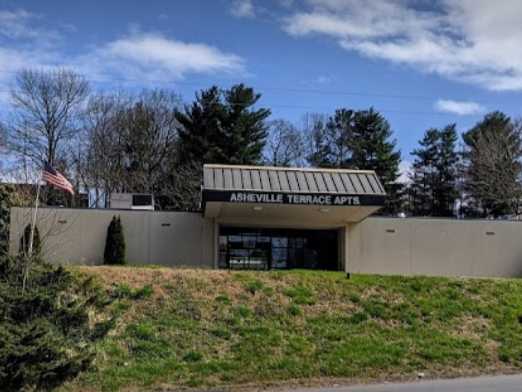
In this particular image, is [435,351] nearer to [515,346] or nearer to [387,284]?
[515,346]

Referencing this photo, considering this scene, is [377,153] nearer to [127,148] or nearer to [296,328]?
[127,148]

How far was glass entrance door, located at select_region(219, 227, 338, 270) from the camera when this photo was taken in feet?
91.7

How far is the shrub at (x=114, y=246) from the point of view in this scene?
24281mm

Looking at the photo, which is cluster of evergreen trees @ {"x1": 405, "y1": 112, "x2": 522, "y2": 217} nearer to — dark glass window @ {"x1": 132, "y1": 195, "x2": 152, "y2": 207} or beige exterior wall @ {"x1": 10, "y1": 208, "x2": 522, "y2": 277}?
beige exterior wall @ {"x1": 10, "y1": 208, "x2": 522, "y2": 277}

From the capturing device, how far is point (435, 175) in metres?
55.9

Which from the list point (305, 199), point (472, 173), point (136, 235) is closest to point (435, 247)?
point (305, 199)

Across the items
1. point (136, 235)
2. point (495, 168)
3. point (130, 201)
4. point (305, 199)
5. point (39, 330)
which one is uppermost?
point (495, 168)

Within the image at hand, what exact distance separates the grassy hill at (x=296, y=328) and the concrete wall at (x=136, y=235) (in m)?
8.39

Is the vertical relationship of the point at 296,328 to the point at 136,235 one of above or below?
below

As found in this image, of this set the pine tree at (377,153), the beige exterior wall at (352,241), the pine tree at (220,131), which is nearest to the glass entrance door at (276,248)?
the beige exterior wall at (352,241)

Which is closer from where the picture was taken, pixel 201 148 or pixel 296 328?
pixel 296 328

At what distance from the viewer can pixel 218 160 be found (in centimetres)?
4300

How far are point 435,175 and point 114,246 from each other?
38.5 metres

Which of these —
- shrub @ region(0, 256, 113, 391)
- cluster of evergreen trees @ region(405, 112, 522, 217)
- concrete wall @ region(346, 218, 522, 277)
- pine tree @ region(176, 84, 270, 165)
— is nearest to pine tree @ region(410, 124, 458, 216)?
cluster of evergreen trees @ region(405, 112, 522, 217)
